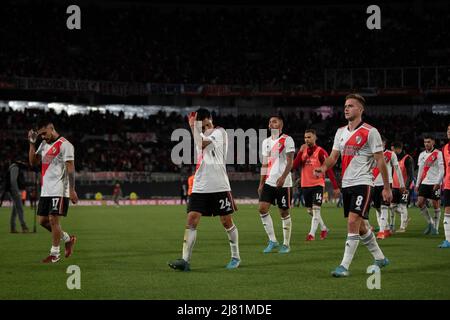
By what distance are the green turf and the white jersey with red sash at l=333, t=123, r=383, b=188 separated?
Answer: 1482 mm

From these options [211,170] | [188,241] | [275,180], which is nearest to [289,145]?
[275,180]

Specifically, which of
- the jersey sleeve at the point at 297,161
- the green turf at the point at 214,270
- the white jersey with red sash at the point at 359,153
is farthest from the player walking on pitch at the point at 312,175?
the white jersey with red sash at the point at 359,153

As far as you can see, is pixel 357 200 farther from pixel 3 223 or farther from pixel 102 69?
pixel 102 69

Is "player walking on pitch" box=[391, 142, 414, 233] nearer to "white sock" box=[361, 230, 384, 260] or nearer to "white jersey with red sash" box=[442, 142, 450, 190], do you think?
"white jersey with red sash" box=[442, 142, 450, 190]

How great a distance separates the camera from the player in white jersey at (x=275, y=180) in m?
14.2

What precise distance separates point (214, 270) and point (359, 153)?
304 cm

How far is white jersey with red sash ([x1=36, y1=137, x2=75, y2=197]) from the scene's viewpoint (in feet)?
41.0

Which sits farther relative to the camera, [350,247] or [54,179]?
[54,179]

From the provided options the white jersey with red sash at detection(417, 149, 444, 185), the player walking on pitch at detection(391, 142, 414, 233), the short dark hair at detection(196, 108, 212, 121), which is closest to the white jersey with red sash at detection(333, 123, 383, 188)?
the short dark hair at detection(196, 108, 212, 121)

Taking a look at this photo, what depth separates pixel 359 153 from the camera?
10.5 meters

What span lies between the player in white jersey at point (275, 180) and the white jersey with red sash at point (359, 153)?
355 cm

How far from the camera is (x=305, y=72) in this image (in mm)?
59562

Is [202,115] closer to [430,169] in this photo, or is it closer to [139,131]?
[430,169]
